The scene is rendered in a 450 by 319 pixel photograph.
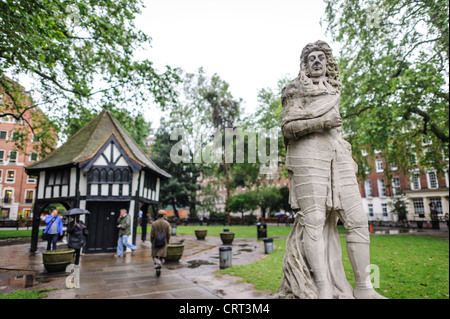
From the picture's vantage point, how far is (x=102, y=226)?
1362cm

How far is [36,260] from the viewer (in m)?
10.5

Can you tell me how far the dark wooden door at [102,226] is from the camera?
13.2 m

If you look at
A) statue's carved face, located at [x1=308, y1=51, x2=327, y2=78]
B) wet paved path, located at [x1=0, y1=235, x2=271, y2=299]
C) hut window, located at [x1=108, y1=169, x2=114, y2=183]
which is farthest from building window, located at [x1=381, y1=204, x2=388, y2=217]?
statue's carved face, located at [x1=308, y1=51, x2=327, y2=78]

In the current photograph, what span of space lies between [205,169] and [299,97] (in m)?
34.7

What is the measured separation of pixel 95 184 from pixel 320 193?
12.8 metres

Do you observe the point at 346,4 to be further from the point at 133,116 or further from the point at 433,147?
the point at 133,116

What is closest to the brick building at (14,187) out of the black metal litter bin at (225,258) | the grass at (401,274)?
the black metal litter bin at (225,258)

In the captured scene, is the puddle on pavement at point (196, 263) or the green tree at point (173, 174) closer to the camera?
the puddle on pavement at point (196, 263)

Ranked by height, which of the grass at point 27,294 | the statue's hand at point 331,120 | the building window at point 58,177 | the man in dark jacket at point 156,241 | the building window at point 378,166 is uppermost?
the building window at point 378,166

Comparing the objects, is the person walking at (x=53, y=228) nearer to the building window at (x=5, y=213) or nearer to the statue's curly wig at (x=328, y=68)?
the statue's curly wig at (x=328, y=68)

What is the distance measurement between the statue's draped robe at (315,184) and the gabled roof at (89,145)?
1221cm

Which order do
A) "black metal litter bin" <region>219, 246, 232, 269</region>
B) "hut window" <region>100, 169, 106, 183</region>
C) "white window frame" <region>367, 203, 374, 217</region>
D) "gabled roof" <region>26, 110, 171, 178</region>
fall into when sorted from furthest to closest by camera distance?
"white window frame" <region>367, 203, 374, 217</region> → "gabled roof" <region>26, 110, 171, 178</region> → "hut window" <region>100, 169, 106, 183</region> → "black metal litter bin" <region>219, 246, 232, 269</region>

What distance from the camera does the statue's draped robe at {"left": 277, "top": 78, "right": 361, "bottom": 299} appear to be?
3.06m

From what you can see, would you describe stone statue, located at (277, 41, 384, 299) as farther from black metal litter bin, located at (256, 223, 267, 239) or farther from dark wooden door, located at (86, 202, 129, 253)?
black metal litter bin, located at (256, 223, 267, 239)
